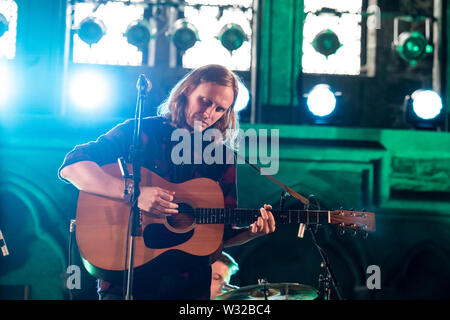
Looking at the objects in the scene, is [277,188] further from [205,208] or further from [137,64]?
[137,64]

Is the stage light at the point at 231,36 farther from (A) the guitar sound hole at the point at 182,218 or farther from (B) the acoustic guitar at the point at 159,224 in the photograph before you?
(A) the guitar sound hole at the point at 182,218

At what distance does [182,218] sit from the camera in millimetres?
3656

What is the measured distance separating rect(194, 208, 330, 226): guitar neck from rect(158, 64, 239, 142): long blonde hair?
2.33 ft

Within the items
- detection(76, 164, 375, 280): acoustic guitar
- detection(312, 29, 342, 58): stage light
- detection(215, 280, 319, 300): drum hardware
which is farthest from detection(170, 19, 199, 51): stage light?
detection(215, 280, 319, 300): drum hardware

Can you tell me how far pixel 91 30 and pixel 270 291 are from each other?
318 centimetres

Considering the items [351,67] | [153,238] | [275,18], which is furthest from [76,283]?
[351,67]

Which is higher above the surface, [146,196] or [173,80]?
[173,80]

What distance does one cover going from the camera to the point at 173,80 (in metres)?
5.71

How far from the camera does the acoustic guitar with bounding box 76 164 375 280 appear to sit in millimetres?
3514

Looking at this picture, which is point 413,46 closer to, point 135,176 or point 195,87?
point 195,87

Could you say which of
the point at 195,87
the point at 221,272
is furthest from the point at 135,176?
the point at 221,272

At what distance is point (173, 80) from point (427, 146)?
9.13 ft

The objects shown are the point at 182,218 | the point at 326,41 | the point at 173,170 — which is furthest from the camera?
the point at 326,41

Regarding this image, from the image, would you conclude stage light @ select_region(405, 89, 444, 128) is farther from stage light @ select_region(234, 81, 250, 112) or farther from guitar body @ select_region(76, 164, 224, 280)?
guitar body @ select_region(76, 164, 224, 280)
